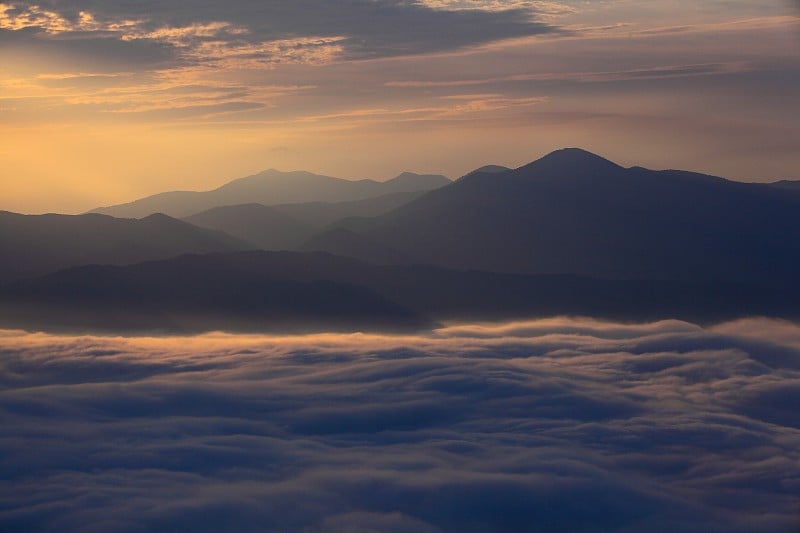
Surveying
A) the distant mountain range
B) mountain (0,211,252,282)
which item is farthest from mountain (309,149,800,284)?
mountain (0,211,252,282)

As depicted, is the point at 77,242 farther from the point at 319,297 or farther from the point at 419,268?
the point at 419,268

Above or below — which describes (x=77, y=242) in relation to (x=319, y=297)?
above

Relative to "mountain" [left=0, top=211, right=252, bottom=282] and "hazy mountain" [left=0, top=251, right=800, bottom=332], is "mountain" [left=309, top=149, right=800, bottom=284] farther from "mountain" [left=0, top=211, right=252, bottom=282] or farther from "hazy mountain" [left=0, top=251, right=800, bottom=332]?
"mountain" [left=0, top=211, right=252, bottom=282]

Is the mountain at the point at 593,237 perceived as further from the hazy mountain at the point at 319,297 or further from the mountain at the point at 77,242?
the mountain at the point at 77,242

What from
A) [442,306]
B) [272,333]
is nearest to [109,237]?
[272,333]

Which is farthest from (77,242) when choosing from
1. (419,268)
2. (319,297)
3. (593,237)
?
(593,237)

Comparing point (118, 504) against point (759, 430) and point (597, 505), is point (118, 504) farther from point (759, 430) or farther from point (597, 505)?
point (759, 430)
